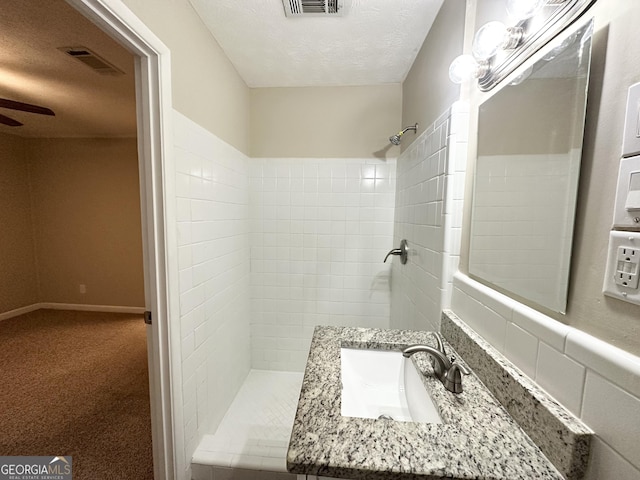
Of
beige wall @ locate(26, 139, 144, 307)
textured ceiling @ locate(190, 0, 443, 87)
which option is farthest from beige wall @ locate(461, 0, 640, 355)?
beige wall @ locate(26, 139, 144, 307)

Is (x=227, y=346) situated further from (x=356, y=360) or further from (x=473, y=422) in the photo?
(x=473, y=422)

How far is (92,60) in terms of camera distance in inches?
63.0

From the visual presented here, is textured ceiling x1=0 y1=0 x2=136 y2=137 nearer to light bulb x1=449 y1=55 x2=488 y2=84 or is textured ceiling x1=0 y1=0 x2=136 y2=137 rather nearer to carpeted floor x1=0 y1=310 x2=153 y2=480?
light bulb x1=449 y1=55 x2=488 y2=84

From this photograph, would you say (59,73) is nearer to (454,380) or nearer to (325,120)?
(325,120)

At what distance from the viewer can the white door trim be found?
985 millimetres

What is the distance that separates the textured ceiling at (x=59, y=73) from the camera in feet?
4.07

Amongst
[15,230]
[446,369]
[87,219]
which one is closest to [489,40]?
[446,369]

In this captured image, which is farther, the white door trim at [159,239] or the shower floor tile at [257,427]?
the shower floor tile at [257,427]

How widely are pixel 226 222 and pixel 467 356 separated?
147 centimetres

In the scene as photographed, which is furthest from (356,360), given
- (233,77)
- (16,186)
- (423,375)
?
(16,186)

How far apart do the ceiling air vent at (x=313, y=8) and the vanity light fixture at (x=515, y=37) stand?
0.67 metres

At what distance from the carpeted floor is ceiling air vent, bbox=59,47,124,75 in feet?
7.64

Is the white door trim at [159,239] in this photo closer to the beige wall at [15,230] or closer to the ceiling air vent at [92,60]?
the ceiling air vent at [92,60]

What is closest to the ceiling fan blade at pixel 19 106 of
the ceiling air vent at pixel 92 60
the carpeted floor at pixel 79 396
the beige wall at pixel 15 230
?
the ceiling air vent at pixel 92 60
